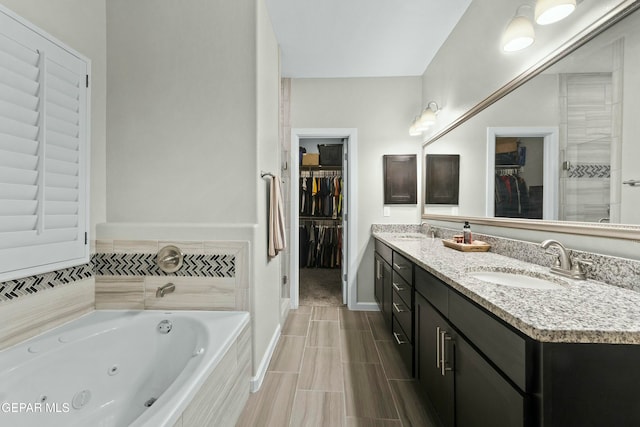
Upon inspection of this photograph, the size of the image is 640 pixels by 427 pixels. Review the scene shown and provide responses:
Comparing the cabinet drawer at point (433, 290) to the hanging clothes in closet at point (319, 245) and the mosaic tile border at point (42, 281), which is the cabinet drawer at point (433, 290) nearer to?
the mosaic tile border at point (42, 281)

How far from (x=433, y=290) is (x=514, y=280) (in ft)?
1.27

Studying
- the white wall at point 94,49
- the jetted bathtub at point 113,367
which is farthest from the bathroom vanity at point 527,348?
the white wall at point 94,49

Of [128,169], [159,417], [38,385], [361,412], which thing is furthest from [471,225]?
[38,385]

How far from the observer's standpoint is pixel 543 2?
121 cm

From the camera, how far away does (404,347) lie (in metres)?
1.95

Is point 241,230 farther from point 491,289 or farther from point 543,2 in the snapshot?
point 543,2

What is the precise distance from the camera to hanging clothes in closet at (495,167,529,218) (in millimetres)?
1575

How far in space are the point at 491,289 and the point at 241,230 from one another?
136cm

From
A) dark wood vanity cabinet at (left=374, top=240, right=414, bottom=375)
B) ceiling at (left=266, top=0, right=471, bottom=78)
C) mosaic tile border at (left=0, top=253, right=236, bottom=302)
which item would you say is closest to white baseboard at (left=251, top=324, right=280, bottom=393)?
mosaic tile border at (left=0, top=253, right=236, bottom=302)

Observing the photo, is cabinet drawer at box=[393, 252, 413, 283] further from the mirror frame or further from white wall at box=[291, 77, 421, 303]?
white wall at box=[291, 77, 421, 303]

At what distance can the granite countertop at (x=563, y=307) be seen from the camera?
666mm

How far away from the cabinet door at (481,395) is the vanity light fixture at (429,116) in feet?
7.19

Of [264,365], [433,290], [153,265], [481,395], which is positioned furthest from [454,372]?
[153,265]

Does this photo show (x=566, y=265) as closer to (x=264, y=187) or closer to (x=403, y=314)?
(x=403, y=314)
